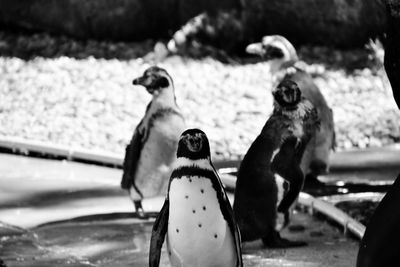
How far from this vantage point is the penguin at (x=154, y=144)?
21.9ft

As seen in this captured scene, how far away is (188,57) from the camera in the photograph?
13.2 m

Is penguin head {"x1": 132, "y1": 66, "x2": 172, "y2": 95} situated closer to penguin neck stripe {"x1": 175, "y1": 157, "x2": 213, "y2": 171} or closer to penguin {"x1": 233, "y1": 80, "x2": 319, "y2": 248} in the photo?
penguin {"x1": 233, "y1": 80, "x2": 319, "y2": 248}

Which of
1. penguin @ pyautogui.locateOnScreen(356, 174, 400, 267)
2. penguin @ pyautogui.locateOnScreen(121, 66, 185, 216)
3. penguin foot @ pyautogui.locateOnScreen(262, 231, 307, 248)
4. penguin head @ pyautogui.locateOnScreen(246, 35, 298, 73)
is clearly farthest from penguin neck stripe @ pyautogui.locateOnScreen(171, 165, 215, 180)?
penguin head @ pyautogui.locateOnScreen(246, 35, 298, 73)

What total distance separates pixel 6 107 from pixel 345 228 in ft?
19.7

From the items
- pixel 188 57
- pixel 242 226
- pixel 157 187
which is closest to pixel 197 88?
pixel 188 57

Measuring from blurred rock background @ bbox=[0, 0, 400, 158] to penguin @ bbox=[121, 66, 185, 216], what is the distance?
2550 millimetres

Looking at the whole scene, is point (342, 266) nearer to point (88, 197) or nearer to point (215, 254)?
point (215, 254)

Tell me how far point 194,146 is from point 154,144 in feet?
7.23

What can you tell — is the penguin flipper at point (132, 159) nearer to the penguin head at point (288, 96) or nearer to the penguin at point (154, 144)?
the penguin at point (154, 144)

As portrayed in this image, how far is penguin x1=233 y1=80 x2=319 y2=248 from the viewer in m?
5.63

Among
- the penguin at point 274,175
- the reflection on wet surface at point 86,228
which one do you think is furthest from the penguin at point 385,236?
the penguin at point 274,175

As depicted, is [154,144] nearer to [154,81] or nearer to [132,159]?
[132,159]

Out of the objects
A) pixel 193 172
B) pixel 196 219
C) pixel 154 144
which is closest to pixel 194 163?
pixel 193 172

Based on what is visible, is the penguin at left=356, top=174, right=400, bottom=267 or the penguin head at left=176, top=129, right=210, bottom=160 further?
the penguin head at left=176, top=129, right=210, bottom=160
